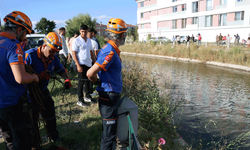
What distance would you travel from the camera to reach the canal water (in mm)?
4250

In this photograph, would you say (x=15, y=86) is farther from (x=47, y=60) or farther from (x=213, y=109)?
(x=213, y=109)

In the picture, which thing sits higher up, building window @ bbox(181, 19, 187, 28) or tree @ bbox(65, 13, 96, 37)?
tree @ bbox(65, 13, 96, 37)

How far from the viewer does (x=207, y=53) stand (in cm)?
1566

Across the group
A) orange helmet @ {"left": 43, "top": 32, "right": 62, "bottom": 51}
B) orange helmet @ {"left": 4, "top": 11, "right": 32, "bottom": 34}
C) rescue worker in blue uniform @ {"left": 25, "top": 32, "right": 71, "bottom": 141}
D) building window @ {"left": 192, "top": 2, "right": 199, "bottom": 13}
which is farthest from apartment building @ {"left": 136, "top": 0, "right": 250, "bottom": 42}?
orange helmet @ {"left": 4, "top": 11, "right": 32, "bottom": 34}

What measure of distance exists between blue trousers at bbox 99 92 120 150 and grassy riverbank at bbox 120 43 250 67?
12598mm

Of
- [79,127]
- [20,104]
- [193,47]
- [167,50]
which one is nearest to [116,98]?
[20,104]

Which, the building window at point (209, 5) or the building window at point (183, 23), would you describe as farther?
the building window at point (183, 23)

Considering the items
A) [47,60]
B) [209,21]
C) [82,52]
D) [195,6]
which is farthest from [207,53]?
[195,6]

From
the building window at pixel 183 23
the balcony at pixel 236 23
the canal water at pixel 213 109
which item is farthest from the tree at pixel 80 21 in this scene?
the canal water at pixel 213 109

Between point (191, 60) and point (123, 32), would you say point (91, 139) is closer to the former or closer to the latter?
point (123, 32)

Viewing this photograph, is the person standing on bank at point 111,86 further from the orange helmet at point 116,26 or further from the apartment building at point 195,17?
the apartment building at point 195,17

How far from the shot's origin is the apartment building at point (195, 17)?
30.7m

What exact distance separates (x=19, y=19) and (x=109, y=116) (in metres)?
1.54

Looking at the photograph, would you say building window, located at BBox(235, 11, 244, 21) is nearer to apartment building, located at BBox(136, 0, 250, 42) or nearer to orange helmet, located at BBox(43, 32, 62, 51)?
apartment building, located at BBox(136, 0, 250, 42)
